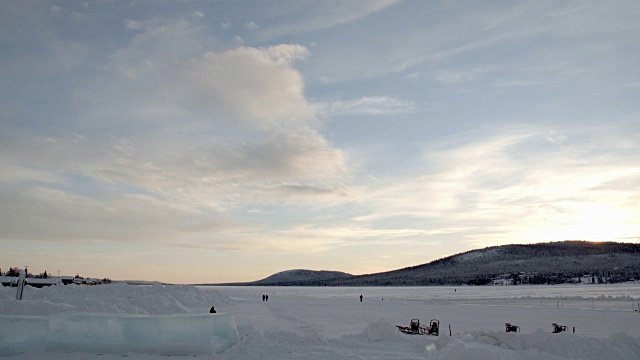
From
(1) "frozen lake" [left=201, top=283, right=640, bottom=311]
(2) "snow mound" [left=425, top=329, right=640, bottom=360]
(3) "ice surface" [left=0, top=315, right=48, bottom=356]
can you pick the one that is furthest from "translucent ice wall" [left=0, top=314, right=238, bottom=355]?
(1) "frozen lake" [left=201, top=283, right=640, bottom=311]

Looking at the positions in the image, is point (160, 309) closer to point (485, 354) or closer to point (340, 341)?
point (340, 341)

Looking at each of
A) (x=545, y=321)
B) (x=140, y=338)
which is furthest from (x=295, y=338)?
(x=545, y=321)

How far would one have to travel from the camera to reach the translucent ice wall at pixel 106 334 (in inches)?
545

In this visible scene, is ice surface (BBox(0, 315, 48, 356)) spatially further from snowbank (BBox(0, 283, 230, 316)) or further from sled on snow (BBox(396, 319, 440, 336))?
sled on snow (BBox(396, 319, 440, 336))

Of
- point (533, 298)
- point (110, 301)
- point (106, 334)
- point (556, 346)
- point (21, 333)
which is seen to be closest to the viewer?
point (21, 333)

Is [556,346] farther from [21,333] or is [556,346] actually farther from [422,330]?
[21,333]

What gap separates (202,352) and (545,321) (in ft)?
110

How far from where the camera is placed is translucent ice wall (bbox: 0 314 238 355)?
45.4 ft

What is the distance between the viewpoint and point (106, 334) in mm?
14016

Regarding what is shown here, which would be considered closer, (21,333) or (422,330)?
(21,333)

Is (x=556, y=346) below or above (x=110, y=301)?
below

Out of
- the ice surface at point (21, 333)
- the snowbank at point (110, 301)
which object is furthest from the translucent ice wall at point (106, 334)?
the snowbank at point (110, 301)

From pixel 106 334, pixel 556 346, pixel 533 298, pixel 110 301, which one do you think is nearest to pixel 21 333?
pixel 106 334

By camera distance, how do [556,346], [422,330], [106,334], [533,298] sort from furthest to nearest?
[533,298]
[422,330]
[556,346]
[106,334]
